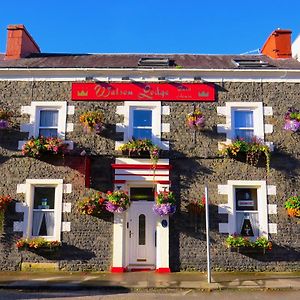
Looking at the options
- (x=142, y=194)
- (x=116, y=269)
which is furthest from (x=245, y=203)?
(x=116, y=269)

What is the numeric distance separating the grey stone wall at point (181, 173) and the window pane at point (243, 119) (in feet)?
1.45

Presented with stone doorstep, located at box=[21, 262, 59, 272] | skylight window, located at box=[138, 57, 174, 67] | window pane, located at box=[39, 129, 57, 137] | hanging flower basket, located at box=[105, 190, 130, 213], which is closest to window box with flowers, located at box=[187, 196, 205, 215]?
hanging flower basket, located at box=[105, 190, 130, 213]

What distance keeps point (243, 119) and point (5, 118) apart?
23.5ft

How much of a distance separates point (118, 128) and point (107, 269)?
409 centimetres

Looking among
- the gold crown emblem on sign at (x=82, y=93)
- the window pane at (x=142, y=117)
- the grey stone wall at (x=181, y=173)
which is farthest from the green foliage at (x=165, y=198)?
the gold crown emblem on sign at (x=82, y=93)

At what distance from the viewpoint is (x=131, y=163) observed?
12992mm

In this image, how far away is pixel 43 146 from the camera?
12789 mm

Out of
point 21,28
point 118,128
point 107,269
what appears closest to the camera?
point 107,269

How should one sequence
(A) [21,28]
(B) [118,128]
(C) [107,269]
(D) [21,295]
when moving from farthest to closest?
(A) [21,28]
(B) [118,128]
(C) [107,269]
(D) [21,295]

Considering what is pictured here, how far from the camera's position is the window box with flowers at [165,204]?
1230 cm

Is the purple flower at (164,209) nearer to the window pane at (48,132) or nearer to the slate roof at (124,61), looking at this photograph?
the window pane at (48,132)

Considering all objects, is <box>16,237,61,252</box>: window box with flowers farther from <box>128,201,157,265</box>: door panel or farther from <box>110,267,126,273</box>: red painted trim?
<box>128,201,157,265</box>: door panel

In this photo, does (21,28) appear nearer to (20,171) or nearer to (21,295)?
(20,171)

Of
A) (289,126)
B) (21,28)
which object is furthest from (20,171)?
(289,126)
